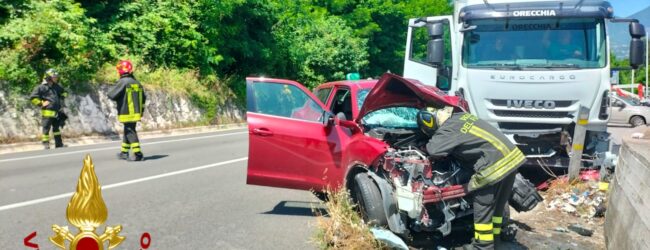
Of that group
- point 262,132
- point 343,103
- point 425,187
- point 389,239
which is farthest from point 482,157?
point 343,103

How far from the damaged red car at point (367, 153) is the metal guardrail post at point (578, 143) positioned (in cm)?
307

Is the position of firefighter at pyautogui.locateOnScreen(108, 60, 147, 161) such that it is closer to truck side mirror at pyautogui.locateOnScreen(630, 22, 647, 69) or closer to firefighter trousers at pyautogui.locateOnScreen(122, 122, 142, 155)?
firefighter trousers at pyautogui.locateOnScreen(122, 122, 142, 155)

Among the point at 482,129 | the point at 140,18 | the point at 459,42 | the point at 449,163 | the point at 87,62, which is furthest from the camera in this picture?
the point at 140,18

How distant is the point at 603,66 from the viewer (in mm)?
8203

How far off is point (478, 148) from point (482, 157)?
82 mm

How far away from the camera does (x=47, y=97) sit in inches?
498

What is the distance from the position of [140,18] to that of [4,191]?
14.5 meters

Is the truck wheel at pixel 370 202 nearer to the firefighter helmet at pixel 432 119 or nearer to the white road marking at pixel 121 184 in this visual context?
the firefighter helmet at pixel 432 119

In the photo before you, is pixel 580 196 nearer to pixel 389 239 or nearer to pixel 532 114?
pixel 532 114

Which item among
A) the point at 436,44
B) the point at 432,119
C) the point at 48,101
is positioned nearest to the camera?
the point at 432,119

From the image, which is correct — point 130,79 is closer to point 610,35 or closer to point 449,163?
point 449,163

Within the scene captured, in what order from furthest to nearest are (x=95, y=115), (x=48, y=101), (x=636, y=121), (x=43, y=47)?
(x=636, y=121) → (x=95, y=115) → (x=43, y=47) → (x=48, y=101)

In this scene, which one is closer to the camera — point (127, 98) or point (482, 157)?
point (482, 157)

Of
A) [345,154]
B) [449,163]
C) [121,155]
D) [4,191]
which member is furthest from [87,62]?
[449,163]
